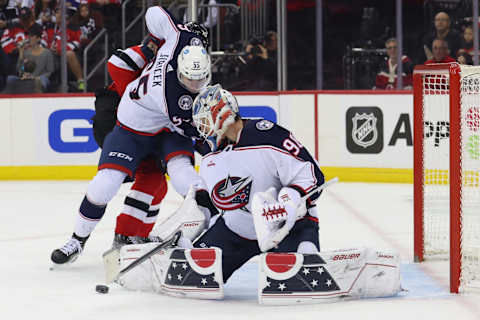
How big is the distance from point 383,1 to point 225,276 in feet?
16.7

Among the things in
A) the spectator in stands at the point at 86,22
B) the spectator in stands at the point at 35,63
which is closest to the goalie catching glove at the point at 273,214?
the spectator in stands at the point at 35,63

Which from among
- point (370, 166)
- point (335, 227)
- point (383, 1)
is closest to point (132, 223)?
point (335, 227)

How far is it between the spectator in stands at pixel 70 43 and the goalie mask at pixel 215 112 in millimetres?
4801

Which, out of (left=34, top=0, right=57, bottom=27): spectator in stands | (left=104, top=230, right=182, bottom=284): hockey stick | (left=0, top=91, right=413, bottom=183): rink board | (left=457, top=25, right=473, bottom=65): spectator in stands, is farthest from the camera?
(left=34, top=0, right=57, bottom=27): spectator in stands

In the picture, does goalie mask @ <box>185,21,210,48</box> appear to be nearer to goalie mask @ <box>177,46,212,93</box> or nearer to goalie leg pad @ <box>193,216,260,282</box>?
goalie mask @ <box>177,46,212,93</box>

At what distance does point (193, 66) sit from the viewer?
383 centimetres

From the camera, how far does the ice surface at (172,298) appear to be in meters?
3.26

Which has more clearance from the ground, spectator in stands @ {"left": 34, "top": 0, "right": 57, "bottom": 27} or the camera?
spectator in stands @ {"left": 34, "top": 0, "right": 57, "bottom": 27}

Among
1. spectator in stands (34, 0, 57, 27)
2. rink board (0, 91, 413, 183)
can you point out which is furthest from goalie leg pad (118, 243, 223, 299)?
spectator in stands (34, 0, 57, 27)

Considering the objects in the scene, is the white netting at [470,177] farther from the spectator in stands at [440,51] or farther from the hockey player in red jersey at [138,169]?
the spectator in stands at [440,51]

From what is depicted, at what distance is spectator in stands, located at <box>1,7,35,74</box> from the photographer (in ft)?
Answer: 26.7

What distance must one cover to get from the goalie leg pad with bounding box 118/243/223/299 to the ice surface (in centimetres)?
4

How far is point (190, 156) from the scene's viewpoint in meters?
4.19

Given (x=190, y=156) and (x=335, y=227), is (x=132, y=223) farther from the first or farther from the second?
(x=335, y=227)
